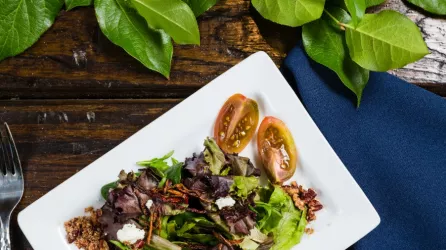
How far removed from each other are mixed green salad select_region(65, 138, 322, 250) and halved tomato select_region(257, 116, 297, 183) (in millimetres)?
33

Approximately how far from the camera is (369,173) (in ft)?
4.54

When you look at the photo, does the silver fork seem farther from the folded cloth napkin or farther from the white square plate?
the folded cloth napkin

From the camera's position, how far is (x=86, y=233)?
1.31 metres

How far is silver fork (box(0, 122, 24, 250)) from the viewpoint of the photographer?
1332mm

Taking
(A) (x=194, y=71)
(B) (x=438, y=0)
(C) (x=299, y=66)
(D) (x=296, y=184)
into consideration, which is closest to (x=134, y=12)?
(A) (x=194, y=71)

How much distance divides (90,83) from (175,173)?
0.27 m

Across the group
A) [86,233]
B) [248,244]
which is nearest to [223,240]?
[248,244]

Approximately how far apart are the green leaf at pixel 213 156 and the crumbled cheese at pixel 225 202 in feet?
0.19

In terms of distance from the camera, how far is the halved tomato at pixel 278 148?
1346 millimetres

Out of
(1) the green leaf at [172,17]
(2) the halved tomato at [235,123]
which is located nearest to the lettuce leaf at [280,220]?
(2) the halved tomato at [235,123]

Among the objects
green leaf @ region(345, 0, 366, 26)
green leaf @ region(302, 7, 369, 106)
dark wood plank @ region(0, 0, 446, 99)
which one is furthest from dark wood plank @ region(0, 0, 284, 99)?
green leaf @ region(345, 0, 366, 26)

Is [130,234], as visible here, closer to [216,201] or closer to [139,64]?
[216,201]

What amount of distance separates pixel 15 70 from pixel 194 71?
0.35m

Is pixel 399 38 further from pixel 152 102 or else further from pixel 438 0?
pixel 152 102
